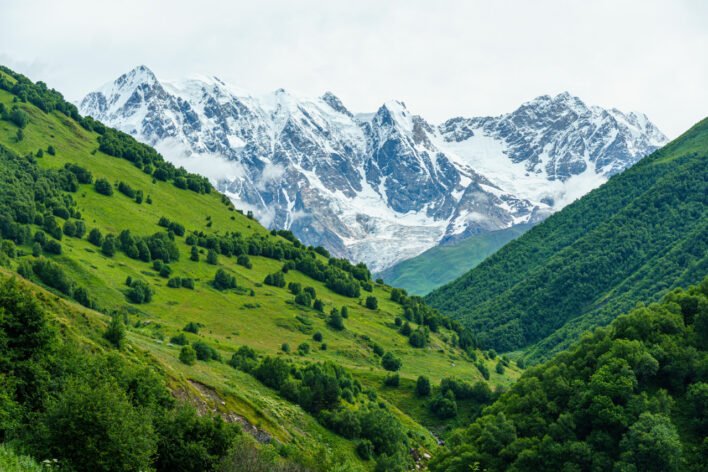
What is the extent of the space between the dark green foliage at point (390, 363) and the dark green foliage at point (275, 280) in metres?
48.8

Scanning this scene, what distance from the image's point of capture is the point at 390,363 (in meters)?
163

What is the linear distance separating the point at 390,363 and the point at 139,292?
71408mm

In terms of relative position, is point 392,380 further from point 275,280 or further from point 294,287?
point 275,280

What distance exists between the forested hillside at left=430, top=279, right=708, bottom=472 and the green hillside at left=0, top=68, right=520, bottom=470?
654 inches

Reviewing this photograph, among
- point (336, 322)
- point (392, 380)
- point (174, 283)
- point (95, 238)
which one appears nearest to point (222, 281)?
point (174, 283)

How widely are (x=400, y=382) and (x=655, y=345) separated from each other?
8284 cm

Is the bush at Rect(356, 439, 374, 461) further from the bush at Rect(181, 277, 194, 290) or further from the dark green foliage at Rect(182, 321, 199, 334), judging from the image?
the bush at Rect(181, 277, 194, 290)

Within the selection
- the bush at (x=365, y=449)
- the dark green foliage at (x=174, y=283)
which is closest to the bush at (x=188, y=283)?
the dark green foliage at (x=174, y=283)

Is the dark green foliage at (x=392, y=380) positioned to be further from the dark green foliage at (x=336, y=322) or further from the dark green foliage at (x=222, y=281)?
the dark green foliage at (x=222, y=281)

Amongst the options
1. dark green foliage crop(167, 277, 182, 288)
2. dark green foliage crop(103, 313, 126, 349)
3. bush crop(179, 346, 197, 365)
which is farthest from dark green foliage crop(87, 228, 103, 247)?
dark green foliage crop(103, 313, 126, 349)

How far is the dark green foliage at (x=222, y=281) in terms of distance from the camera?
171375mm

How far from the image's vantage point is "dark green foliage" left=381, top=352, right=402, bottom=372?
163 meters

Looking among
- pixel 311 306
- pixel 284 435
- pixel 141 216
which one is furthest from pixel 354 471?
pixel 141 216

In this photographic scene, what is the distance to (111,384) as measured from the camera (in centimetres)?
4059
